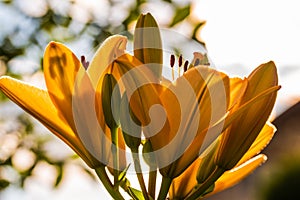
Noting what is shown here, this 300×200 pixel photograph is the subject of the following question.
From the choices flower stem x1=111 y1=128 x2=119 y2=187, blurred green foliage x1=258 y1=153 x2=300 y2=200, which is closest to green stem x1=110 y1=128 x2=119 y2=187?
flower stem x1=111 y1=128 x2=119 y2=187

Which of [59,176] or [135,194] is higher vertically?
[135,194]

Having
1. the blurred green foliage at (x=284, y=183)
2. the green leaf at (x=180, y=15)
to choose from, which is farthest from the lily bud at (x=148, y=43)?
the blurred green foliage at (x=284, y=183)

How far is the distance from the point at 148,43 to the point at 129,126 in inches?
2.2

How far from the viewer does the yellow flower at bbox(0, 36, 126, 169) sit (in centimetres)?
39

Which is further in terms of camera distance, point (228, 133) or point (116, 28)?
point (116, 28)

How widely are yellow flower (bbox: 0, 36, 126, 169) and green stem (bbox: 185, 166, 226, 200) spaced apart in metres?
0.05

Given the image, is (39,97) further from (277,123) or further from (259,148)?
(277,123)

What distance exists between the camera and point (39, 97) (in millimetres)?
397

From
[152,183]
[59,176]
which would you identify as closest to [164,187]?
[152,183]

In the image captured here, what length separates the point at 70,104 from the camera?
1.27 ft

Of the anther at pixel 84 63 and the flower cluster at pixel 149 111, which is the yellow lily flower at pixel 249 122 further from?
the anther at pixel 84 63

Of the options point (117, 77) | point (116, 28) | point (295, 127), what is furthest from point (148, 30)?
point (295, 127)

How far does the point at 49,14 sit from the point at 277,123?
15.5 ft

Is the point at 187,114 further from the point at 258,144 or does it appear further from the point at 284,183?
the point at 284,183
